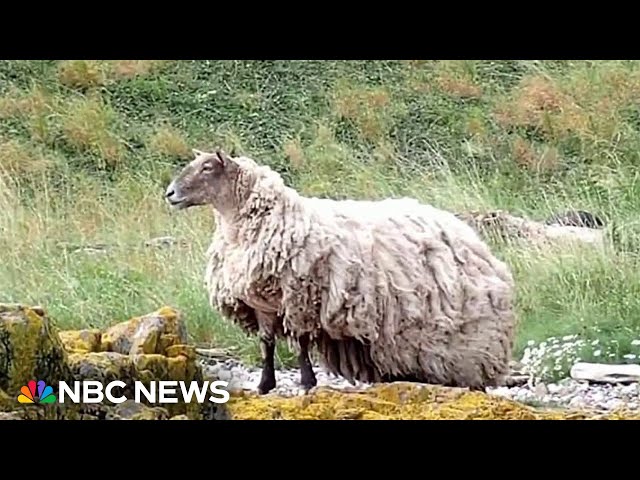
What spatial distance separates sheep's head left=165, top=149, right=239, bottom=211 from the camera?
4.55 meters

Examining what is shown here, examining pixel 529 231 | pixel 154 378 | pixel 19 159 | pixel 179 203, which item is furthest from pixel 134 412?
pixel 529 231

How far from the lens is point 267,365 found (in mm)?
4598

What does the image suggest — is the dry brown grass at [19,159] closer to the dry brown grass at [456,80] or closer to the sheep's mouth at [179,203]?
the sheep's mouth at [179,203]

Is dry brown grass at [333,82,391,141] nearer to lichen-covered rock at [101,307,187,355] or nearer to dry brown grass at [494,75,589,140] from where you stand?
dry brown grass at [494,75,589,140]

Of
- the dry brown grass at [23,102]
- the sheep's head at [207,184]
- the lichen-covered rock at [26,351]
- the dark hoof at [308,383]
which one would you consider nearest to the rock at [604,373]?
the dark hoof at [308,383]

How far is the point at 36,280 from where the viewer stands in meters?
4.63

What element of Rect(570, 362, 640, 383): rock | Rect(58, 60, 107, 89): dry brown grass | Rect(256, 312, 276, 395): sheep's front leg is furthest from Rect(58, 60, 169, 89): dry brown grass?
Rect(570, 362, 640, 383): rock

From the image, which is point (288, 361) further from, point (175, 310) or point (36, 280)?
point (36, 280)

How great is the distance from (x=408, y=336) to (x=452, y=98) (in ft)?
2.30

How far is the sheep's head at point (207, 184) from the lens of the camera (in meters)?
4.55

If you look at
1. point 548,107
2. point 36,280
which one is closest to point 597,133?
point 548,107

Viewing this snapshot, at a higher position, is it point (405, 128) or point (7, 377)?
point (405, 128)

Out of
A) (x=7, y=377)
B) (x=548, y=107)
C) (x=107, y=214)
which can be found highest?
(x=548, y=107)

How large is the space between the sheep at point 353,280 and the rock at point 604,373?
20cm
